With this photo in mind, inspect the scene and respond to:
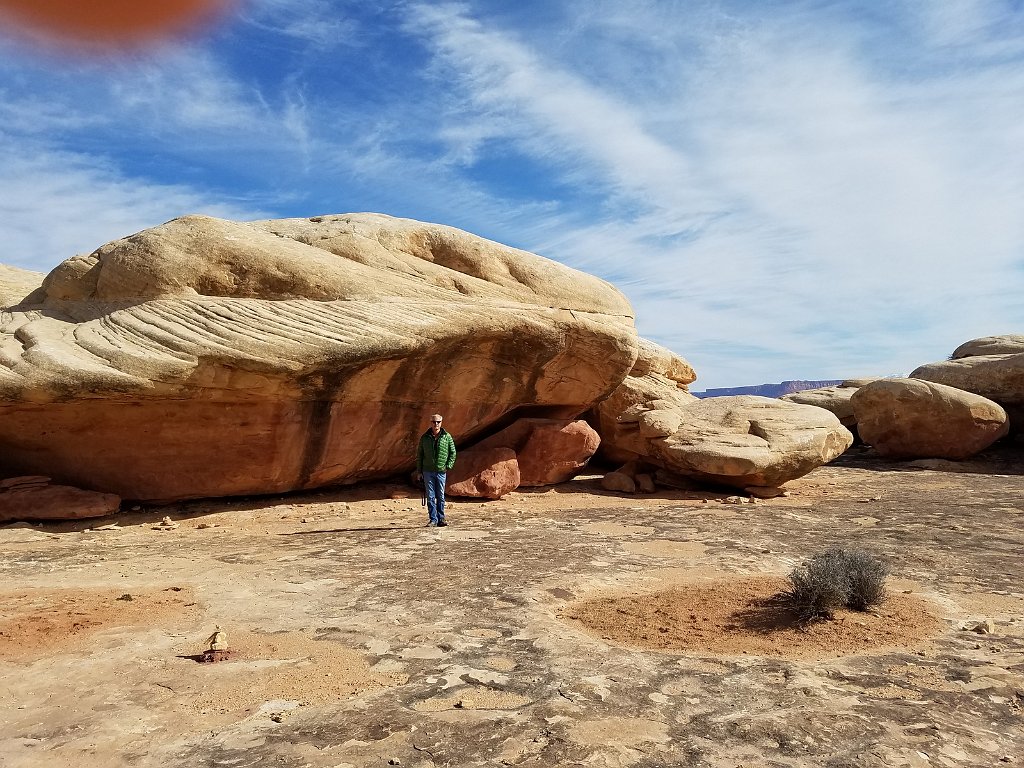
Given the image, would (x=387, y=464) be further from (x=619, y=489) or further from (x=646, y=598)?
(x=646, y=598)

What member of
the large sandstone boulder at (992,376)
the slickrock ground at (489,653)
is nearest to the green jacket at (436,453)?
the slickrock ground at (489,653)

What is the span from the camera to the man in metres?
9.43

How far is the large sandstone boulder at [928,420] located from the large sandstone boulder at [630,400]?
6.52m

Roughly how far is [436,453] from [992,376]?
1665cm

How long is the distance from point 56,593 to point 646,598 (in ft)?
15.8

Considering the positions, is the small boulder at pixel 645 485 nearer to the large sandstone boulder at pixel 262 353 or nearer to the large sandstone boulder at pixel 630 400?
the large sandstone boulder at pixel 630 400

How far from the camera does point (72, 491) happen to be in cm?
926

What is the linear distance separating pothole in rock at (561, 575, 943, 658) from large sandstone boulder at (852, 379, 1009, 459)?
13.3 m

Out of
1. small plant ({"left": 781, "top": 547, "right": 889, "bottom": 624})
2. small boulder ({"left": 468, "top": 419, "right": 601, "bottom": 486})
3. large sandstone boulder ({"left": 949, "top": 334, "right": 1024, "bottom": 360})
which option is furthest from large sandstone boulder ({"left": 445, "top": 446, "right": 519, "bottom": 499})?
large sandstone boulder ({"left": 949, "top": 334, "right": 1024, "bottom": 360})

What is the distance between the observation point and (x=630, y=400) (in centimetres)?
1344

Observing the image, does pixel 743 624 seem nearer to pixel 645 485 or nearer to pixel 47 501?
pixel 645 485

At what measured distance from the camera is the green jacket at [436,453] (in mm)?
9492

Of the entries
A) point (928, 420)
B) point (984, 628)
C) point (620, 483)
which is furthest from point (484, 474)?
point (928, 420)

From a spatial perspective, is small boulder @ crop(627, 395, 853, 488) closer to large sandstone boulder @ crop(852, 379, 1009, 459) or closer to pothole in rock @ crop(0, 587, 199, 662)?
large sandstone boulder @ crop(852, 379, 1009, 459)
